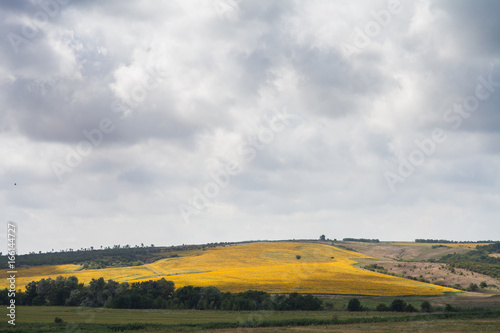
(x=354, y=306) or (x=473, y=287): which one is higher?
(x=354, y=306)

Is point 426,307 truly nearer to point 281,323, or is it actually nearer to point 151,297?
point 281,323

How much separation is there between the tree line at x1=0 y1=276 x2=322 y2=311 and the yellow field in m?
9.82

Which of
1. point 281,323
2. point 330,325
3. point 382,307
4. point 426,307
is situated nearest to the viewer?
point 330,325

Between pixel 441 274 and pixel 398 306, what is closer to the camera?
pixel 398 306

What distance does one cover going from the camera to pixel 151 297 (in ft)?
284

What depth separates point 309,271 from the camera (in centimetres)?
12075

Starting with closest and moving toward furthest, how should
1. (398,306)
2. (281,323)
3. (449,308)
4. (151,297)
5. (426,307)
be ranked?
(281,323) → (449,308) → (426,307) → (398,306) → (151,297)

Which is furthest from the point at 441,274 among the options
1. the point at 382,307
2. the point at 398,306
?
the point at 382,307

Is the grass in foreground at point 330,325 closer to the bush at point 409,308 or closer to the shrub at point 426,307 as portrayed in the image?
the shrub at point 426,307

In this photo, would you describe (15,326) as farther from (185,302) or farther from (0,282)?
(0,282)


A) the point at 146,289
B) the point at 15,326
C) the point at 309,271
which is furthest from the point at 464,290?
the point at 15,326

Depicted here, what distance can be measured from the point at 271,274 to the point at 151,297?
3655 centimetres

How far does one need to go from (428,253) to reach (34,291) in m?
152

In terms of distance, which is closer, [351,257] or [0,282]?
[0,282]
